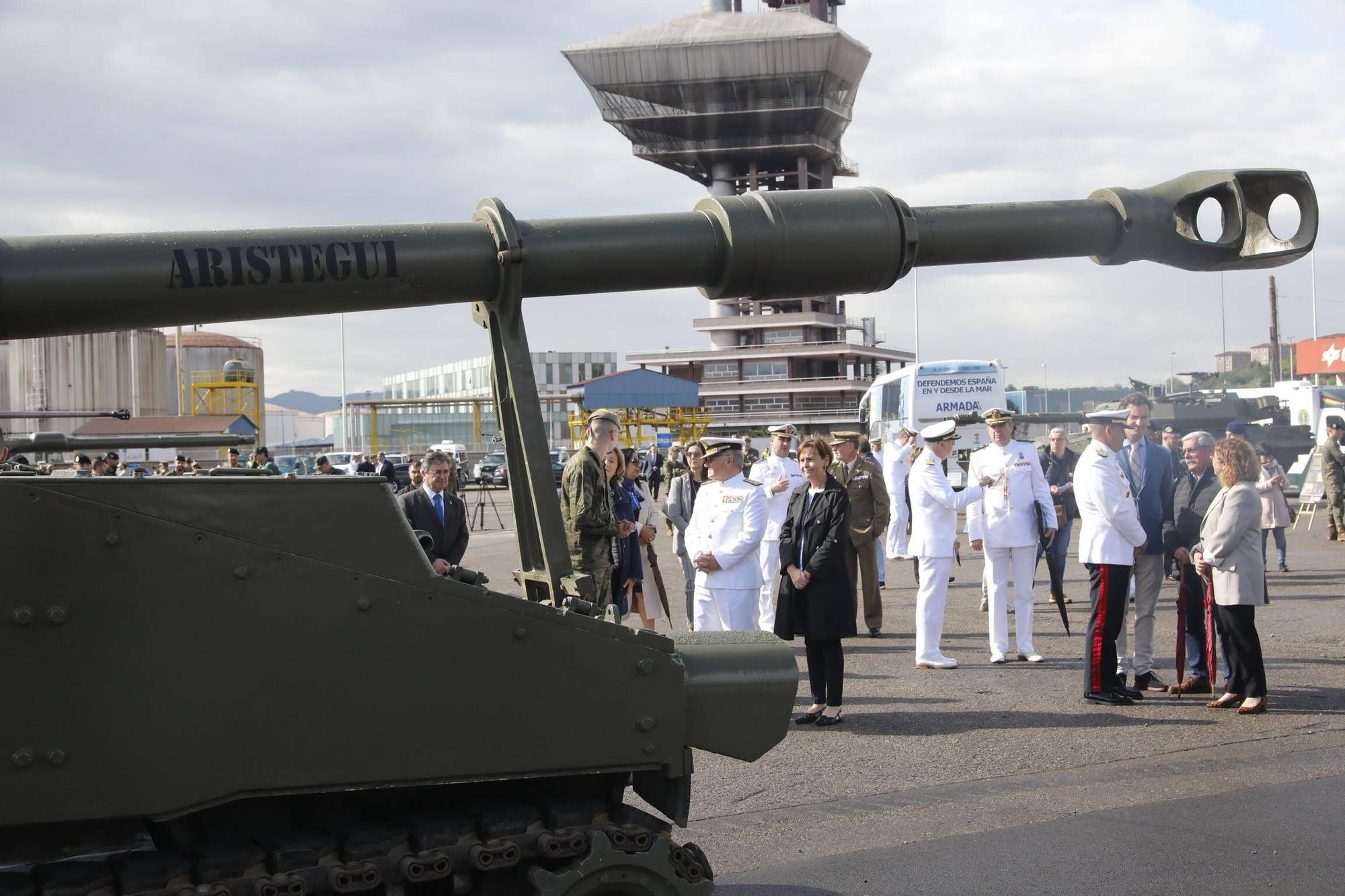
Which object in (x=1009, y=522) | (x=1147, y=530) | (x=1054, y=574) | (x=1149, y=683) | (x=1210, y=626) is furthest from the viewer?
(x=1054, y=574)

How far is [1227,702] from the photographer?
8.27 m

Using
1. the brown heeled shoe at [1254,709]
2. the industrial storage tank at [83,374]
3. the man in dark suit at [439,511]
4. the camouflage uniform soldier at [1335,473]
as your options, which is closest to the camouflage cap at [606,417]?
the man in dark suit at [439,511]

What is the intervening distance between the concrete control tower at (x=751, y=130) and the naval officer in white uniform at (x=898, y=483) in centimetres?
6662

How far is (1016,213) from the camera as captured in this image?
4105mm

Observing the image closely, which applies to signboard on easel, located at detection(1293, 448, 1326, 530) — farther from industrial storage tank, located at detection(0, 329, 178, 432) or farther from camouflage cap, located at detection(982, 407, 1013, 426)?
industrial storage tank, located at detection(0, 329, 178, 432)

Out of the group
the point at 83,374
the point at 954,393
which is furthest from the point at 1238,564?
the point at 83,374

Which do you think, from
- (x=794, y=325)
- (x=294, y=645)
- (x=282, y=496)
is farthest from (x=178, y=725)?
(x=794, y=325)

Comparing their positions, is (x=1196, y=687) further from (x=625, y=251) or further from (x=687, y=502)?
(x=625, y=251)

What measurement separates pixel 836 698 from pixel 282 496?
5361 millimetres

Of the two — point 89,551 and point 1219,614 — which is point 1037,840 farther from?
point 89,551

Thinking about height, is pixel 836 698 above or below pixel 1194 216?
below

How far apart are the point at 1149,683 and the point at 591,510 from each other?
428 cm

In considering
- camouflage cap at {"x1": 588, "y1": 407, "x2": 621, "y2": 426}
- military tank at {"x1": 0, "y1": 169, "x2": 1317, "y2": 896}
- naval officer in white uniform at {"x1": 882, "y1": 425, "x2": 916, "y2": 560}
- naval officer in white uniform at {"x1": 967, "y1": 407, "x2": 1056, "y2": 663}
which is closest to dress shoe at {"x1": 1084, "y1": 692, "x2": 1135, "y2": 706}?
naval officer in white uniform at {"x1": 967, "y1": 407, "x2": 1056, "y2": 663}

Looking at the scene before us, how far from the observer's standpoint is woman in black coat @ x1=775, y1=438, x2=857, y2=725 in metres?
7.82
